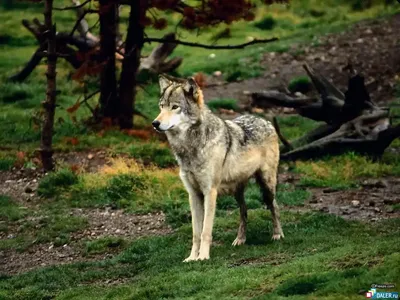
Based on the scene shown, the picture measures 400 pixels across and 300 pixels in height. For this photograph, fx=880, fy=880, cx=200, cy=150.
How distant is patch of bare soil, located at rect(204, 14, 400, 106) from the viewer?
23.9 metres

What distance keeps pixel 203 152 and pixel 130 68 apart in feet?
29.2

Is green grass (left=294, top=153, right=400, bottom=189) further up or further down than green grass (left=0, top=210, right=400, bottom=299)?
further down

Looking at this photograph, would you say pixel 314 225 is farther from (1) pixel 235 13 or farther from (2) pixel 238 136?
(1) pixel 235 13

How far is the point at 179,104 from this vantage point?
36.7ft

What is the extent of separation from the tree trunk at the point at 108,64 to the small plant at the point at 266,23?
13.1 metres

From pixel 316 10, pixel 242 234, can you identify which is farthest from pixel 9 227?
pixel 316 10

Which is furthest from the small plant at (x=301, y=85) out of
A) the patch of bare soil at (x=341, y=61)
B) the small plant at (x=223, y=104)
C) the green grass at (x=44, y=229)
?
the green grass at (x=44, y=229)

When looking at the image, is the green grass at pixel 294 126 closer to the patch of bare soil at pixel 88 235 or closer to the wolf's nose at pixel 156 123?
the patch of bare soil at pixel 88 235

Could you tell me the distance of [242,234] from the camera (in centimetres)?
1217

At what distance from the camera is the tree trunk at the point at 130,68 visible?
778 inches

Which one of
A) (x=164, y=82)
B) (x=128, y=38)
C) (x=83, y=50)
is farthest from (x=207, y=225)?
(x=83, y=50)

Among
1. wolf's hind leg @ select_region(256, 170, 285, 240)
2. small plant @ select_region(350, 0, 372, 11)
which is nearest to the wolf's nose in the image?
wolf's hind leg @ select_region(256, 170, 285, 240)

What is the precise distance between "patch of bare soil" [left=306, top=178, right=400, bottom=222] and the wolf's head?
362cm

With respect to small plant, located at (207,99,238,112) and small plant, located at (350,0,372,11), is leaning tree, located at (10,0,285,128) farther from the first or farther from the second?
small plant, located at (350,0,372,11)
